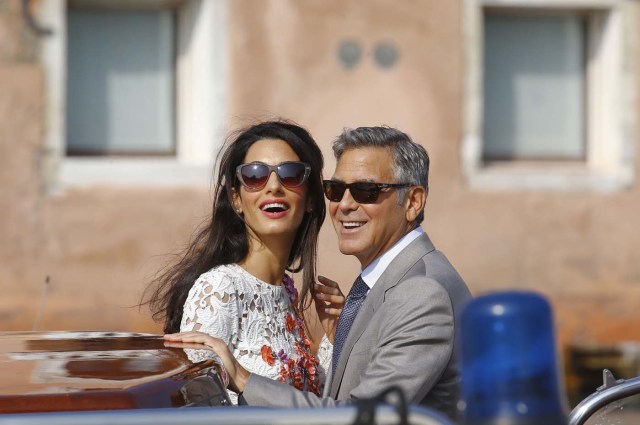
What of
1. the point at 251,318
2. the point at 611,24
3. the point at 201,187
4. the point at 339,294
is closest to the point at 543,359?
the point at 251,318

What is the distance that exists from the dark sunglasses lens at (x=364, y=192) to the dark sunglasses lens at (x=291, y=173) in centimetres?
18

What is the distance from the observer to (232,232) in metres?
3.88

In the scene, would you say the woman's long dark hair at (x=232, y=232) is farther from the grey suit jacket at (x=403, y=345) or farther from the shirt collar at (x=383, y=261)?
the grey suit jacket at (x=403, y=345)

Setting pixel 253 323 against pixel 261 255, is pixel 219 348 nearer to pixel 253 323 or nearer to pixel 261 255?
pixel 253 323

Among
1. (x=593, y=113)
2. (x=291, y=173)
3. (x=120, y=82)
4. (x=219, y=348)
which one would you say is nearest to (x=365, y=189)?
(x=291, y=173)

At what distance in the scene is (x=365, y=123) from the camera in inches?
361

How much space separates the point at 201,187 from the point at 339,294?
16.3ft

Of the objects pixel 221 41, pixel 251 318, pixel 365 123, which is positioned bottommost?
pixel 251 318

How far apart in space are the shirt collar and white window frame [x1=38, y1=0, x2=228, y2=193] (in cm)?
546

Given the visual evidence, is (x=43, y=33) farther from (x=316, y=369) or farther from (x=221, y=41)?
(x=316, y=369)

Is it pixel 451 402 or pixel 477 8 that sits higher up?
pixel 477 8

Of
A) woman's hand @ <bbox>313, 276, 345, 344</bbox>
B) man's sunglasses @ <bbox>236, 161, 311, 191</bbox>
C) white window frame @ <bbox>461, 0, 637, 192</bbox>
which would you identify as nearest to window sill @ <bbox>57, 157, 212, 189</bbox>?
white window frame @ <bbox>461, 0, 637, 192</bbox>

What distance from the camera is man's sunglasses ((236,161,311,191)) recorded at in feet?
12.3

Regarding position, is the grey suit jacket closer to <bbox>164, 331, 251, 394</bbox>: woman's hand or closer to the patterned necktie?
<bbox>164, 331, 251, 394</bbox>: woman's hand
